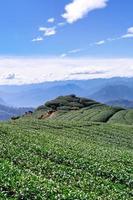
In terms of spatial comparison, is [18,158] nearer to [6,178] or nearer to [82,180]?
[82,180]

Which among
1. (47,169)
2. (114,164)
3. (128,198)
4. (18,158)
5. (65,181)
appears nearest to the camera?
(128,198)

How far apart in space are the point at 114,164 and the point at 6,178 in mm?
23652

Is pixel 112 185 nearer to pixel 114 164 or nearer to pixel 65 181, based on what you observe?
pixel 65 181

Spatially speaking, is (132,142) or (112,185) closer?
(112,185)

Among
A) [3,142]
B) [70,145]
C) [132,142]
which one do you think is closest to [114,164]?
[70,145]

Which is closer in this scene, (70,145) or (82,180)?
(82,180)

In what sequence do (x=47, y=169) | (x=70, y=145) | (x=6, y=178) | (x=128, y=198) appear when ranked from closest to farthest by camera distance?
1. (x=6, y=178)
2. (x=128, y=198)
3. (x=47, y=169)
4. (x=70, y=145)

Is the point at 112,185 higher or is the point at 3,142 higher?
the point at 3,142

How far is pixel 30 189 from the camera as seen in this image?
32.8 m

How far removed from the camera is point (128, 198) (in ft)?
127

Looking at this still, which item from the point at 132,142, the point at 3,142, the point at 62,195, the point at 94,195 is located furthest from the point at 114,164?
the point at 132,142

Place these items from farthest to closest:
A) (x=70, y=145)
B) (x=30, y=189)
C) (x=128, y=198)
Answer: (x=70, y=145) < (x=128, y=198) < (x=30, y=189)

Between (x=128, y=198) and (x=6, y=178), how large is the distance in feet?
38.7

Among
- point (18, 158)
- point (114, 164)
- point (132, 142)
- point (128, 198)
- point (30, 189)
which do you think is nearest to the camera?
point (30, 189)
